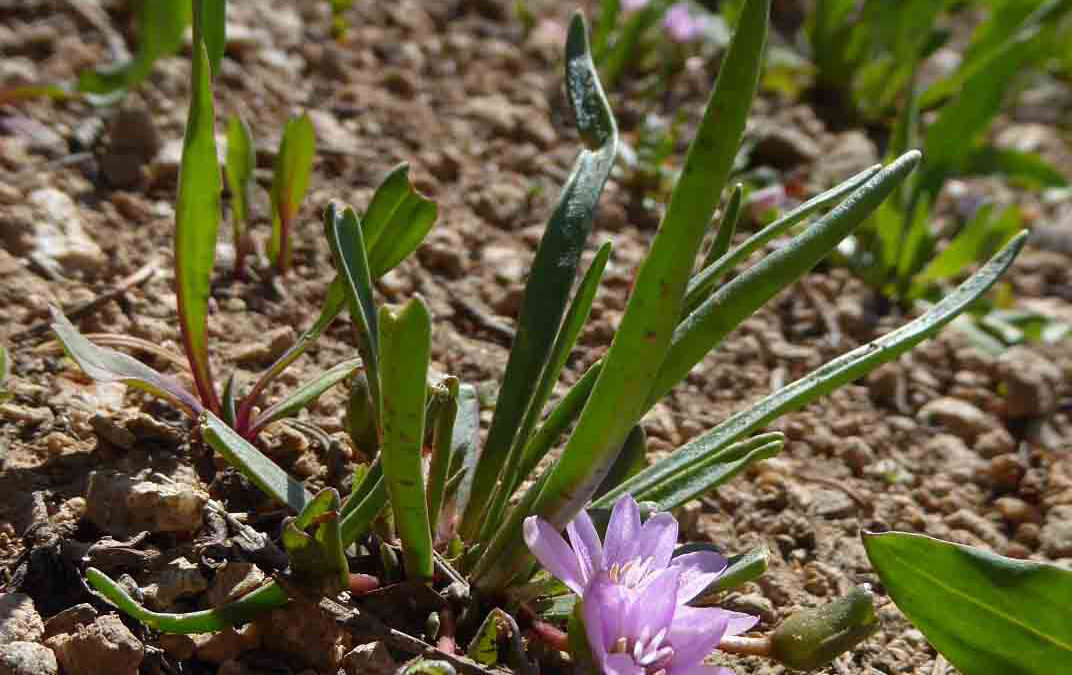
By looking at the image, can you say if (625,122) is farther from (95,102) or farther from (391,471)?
(391,471)

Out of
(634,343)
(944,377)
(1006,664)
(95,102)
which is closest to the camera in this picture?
(634,343)

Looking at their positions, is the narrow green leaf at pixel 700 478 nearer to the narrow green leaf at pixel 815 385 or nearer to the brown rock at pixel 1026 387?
the narrow green leaf at pixel 815 385

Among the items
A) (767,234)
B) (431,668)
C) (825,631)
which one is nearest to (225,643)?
(431,668)

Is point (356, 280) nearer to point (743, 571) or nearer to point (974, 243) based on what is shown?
point (743, 571)

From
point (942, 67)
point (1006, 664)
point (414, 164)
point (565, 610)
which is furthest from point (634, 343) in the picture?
point (942, 67)

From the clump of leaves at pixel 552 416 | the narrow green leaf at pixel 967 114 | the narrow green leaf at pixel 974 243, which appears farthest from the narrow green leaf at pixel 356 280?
the narrow green leaf at pixel 967 114

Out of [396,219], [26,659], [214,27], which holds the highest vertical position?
[214,27]
